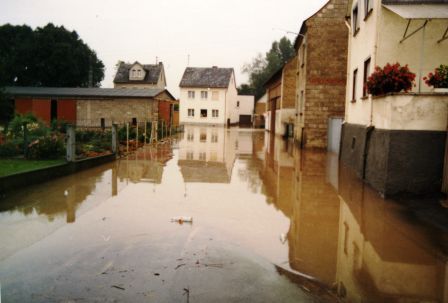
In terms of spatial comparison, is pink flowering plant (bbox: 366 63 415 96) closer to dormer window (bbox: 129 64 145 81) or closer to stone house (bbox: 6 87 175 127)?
stone house (bbox: 6 87 175 127)

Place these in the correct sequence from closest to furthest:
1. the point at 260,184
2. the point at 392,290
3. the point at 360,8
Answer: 1. the point at 392,290
2. the point at 260,184
3. the point at 360,8

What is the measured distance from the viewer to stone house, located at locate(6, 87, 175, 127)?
38500 millimetres

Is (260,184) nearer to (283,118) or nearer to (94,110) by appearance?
(283,118)

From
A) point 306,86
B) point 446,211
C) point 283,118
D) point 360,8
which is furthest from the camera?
point 283,118

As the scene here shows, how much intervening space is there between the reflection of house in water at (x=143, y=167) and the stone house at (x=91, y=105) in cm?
1992

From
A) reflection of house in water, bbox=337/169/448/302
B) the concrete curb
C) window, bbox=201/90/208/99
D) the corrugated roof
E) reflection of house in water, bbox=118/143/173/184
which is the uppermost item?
window, bbox=201/90/208/99

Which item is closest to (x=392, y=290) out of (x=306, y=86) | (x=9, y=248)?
(x=9, y=248)

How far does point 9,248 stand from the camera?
18.2 feet

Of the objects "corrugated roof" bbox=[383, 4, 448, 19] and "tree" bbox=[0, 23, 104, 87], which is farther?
"tree" bbox=[0, 23, 104, 87]

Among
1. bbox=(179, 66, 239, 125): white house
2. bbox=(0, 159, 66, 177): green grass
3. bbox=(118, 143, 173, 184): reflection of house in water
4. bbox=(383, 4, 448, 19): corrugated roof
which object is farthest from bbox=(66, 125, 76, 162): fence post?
bbox=(179, 66, 239, 125): white house

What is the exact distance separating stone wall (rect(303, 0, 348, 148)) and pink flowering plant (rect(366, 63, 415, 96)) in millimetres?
12715

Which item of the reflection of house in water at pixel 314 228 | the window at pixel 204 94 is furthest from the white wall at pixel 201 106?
the reflection of house in water at pixel 314 228

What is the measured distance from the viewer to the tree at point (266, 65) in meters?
87.1

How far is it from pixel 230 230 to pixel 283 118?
28836 millimetres
